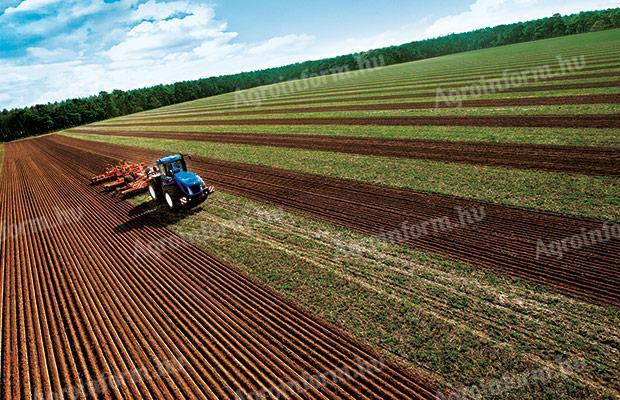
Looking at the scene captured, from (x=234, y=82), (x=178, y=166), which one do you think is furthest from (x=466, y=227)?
(x=234, y=82)

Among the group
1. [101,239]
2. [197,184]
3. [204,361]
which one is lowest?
[204,361]

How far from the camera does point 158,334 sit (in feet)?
27.8

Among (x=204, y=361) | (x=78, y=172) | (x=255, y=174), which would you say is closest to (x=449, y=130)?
(x=255, y=174)

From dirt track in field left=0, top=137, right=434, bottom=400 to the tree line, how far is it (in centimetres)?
11229

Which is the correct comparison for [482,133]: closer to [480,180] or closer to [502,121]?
[502,121]

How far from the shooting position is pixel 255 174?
20219 mm

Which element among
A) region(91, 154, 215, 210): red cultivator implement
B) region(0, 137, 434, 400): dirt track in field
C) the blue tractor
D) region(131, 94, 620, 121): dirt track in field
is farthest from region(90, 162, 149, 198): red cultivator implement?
region(131, 94, 620, 121): dirt track in field

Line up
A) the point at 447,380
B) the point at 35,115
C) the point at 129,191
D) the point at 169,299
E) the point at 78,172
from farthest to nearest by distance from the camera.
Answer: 1. the point at 35,115
2. the point at 78,172
3. the point at 129,191
4. the point at 169,299
5. the point at 447,380

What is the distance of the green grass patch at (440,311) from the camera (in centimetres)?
646

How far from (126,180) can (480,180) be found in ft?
68.2

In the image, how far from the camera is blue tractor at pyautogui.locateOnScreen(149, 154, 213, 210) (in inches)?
594

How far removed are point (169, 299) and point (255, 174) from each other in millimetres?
11342

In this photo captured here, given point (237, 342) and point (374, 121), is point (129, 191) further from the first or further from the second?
point (374, 121)

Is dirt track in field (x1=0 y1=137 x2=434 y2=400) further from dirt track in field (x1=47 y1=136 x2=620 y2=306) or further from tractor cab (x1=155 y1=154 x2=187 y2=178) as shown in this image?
dirt track in field (x1=47 y1=136 x2=620 y2=306)
